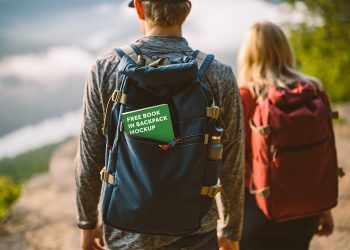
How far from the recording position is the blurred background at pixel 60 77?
17.0ft

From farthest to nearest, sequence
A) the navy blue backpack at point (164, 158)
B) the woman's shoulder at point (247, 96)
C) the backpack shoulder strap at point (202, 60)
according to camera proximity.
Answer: the woman's shoulder at point (247, 96)
the backpack shoulder strap at point (202, 60)
the navy blue backpack at point (164, 158)

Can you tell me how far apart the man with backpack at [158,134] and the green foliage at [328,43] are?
1619cm

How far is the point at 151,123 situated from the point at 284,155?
1.26 metres

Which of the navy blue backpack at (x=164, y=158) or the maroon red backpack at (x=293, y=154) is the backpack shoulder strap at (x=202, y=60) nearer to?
the navy blue backpack at (x=164, y=158)

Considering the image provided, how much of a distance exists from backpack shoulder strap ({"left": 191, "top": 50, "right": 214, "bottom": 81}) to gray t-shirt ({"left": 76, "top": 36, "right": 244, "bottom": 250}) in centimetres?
3

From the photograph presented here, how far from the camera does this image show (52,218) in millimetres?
5285

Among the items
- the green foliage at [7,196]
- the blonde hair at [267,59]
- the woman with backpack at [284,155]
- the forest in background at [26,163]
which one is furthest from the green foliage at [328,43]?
the woman with backpack at [284,155]

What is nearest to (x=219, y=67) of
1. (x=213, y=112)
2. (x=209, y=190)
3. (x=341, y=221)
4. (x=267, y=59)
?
(x=213, y=112)

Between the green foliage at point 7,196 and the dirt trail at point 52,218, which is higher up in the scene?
the dirt trail at point 52,218

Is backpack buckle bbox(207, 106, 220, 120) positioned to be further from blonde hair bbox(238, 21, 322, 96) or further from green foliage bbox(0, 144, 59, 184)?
green foliage bbox(0, 144, 59, 184)

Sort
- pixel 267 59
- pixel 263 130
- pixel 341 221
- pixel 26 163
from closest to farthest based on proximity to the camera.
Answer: pixel 263 130 < pixel 267 59 < pixel 341 221 < pixel 26 163

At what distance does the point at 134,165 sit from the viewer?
1563 mm

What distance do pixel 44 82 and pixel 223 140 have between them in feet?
124

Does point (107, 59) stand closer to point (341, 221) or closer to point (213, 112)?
point (213, 112)
